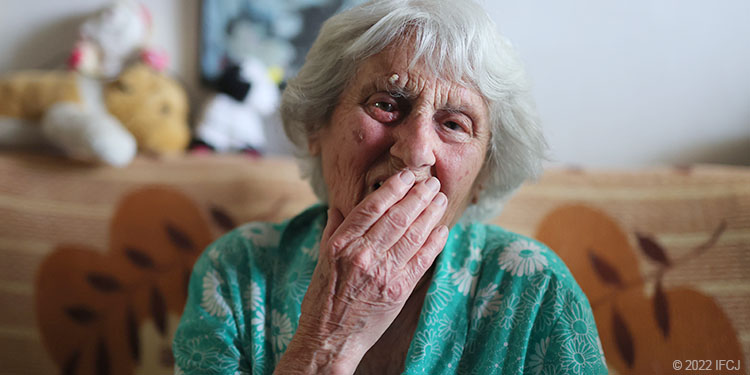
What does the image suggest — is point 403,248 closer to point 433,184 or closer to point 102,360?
point 433,184

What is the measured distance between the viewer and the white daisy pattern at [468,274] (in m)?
1.04

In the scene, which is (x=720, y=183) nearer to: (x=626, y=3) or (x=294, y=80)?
(x=626, y=3)

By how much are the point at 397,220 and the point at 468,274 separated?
33 centimetres

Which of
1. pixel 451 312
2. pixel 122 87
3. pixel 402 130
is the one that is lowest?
pixel 451 312

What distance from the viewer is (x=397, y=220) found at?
0.79 metres

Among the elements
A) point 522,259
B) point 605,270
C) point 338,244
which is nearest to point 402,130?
point 338,244

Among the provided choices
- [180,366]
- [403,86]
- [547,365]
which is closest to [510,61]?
[403,86]

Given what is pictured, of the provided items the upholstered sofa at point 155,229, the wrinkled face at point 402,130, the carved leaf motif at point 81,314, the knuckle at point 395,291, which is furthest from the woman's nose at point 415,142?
the carved leaf motif at point 81,314

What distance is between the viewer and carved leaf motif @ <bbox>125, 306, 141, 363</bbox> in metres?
1.58

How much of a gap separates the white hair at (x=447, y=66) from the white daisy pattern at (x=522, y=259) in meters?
0.15

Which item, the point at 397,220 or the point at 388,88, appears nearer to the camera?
the point at 397,220

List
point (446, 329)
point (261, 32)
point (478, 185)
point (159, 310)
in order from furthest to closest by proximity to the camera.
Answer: point (261, 32) → point (159, 310) → point (478, 185) → point (446, 329)

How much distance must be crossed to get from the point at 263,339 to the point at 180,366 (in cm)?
17

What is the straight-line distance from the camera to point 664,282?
4.39ft
